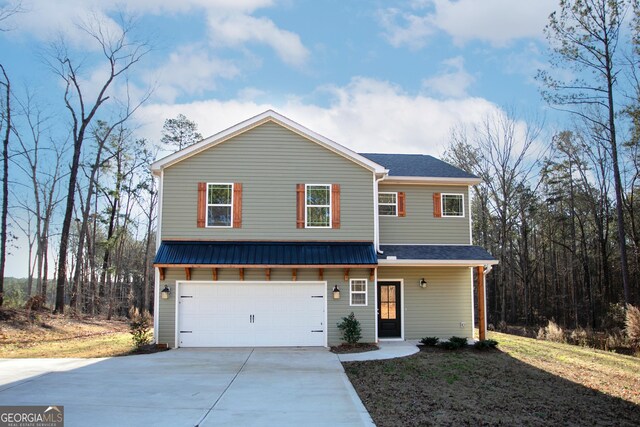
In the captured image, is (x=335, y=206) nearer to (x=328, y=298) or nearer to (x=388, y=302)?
(x=328, y=298)

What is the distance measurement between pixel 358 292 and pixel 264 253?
3.18 meters

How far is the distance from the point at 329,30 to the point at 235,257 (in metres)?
7.71

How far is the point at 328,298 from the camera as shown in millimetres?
14906

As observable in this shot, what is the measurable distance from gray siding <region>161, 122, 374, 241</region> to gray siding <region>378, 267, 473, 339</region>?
2558 mm

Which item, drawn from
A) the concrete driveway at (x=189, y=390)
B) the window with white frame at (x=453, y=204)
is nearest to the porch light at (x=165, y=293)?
the concrete driveway at (x=189, y=390)

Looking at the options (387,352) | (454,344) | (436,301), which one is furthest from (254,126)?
(454,344)

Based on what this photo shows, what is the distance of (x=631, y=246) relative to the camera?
30.4 meters

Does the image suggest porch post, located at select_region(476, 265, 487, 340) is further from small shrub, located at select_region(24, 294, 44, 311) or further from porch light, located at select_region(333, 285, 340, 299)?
small shrub, located at select_region(24, 294, 44, 311)

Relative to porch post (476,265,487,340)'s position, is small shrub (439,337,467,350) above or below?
below

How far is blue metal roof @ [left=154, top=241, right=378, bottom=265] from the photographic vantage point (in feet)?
46.1

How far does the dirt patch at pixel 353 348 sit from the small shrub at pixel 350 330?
178mm

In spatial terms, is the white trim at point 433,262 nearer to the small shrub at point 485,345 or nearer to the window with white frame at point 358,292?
the window with white frame at point 358,292
